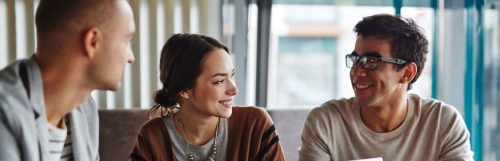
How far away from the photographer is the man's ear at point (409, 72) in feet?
5.64

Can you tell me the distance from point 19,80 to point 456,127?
129cm

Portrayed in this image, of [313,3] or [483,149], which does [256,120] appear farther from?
[483,149]

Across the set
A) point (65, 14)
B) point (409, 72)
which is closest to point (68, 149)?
point (65, 14)

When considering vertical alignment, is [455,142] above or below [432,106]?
below

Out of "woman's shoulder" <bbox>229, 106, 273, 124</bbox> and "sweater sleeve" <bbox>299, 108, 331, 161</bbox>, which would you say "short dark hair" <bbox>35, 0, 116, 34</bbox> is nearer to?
"woman's shoulder" <bbox>229, 106, 273, 124</bbox>

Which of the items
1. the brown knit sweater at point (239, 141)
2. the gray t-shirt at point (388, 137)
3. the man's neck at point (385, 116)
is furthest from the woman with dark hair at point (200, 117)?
the man's neck at point (385, 116)

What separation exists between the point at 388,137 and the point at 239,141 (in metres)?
0.47

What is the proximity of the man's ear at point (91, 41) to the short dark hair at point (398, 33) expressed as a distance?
911 mm

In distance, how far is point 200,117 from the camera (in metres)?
1.64

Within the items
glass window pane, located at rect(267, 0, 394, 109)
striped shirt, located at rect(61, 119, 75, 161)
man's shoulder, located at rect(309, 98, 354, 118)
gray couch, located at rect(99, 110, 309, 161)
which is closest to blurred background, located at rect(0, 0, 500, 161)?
glass window pane, located at rect(267, 0, 394, 109)

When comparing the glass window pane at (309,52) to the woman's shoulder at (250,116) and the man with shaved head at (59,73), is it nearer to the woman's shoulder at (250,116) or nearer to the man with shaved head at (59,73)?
the woman's shoulder at (250,116)

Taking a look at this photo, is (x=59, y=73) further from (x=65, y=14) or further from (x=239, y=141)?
(x=239, y=141)

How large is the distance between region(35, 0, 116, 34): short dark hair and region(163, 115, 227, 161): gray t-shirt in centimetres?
61

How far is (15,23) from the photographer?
245cm
